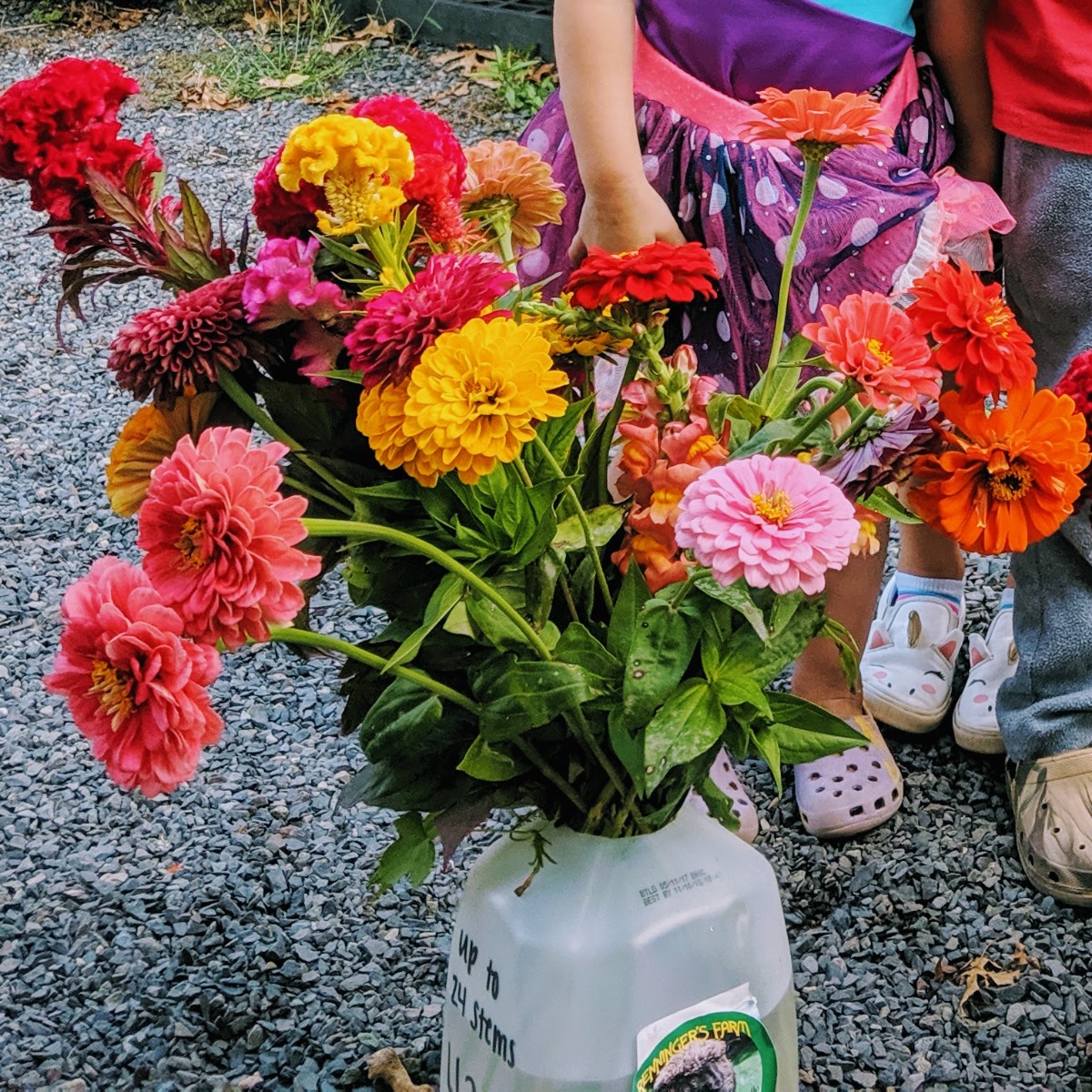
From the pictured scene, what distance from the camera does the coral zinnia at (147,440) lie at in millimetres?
677

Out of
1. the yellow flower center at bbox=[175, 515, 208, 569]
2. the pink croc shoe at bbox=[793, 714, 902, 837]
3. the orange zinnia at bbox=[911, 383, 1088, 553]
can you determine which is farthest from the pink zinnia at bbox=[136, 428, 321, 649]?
the pink croc shoe at bbox=[793, 714, 902, 837]

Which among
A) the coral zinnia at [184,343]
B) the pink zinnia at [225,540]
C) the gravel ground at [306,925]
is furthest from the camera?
the gravel ground at [306,925]

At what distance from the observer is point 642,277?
0.66 meters

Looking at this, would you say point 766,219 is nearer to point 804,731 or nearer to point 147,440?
point 804,731

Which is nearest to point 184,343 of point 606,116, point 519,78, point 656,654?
point 656,654

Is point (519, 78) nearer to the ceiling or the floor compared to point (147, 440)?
nearer to the floor

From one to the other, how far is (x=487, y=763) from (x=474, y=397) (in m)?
0.23

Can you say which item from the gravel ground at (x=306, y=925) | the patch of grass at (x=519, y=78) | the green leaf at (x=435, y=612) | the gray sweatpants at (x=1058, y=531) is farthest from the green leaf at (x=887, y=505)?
the patch of grass at (x=519, y=78)

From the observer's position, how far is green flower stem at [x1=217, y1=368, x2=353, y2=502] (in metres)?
0.66

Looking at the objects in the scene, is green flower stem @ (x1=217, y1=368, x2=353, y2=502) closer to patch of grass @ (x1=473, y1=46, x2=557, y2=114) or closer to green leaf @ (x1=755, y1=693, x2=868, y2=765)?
green leaf @ (x1=755, y1=693, x2=868, y2=765)

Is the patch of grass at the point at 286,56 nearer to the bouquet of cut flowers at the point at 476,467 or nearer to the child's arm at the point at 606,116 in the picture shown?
the child's arm at the point at 606,116

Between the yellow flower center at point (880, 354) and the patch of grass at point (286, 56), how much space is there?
136 inches

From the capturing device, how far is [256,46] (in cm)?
416

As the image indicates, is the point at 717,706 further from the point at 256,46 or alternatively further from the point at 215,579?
the point at 256,46
